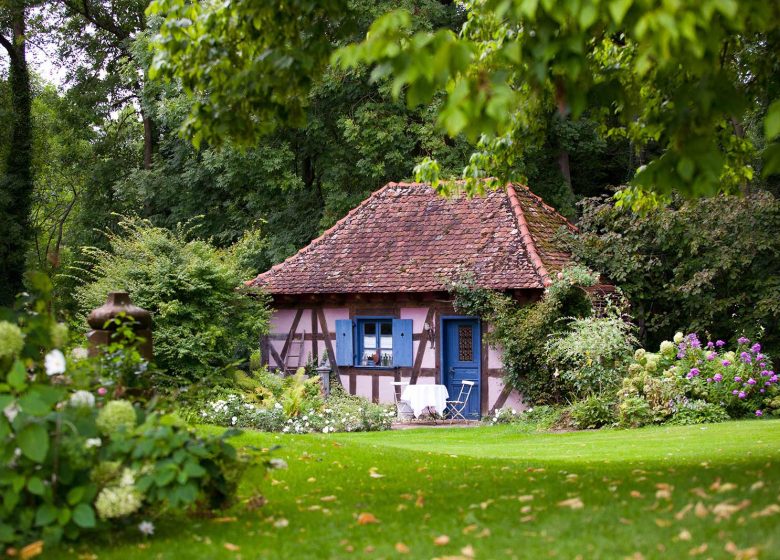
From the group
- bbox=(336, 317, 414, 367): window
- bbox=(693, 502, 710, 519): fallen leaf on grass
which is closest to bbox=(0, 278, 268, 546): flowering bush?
bbox=(693, 502, 710, 519): fallen leaf on grass

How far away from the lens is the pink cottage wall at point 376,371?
61.6 ft

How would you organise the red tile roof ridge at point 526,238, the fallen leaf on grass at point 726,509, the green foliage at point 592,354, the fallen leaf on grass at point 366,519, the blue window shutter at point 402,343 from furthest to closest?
1. the blue window shutter at point 402,343
2. the red tile roof ridge at point 526,238
3. the green foliage at point 592,354
4. the fallen leaf on grass at point 366,519
5. the fallen leaf on grass at point 726,509

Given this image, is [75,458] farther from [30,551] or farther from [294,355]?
[294,355]

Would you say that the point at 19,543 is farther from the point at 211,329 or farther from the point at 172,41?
the point at 211,329

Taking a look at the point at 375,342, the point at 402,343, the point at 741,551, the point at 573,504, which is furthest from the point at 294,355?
the point at 741,551

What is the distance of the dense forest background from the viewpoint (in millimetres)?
19984

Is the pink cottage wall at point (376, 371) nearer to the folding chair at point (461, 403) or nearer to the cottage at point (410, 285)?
the cottage at point (410, 285)

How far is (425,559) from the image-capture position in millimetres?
4934

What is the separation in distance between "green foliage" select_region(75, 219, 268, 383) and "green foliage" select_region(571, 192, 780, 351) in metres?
7.35

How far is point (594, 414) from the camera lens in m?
16.0

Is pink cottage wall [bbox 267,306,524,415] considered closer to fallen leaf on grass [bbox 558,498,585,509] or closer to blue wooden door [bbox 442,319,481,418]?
blue wooden door [bbox 442,319,481,418]

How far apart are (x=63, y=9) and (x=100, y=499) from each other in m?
28.0

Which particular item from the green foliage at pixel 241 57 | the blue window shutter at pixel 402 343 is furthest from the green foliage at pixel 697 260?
the green foliage at pixel 241 57

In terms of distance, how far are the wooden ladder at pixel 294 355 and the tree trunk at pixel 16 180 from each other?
11633mm
